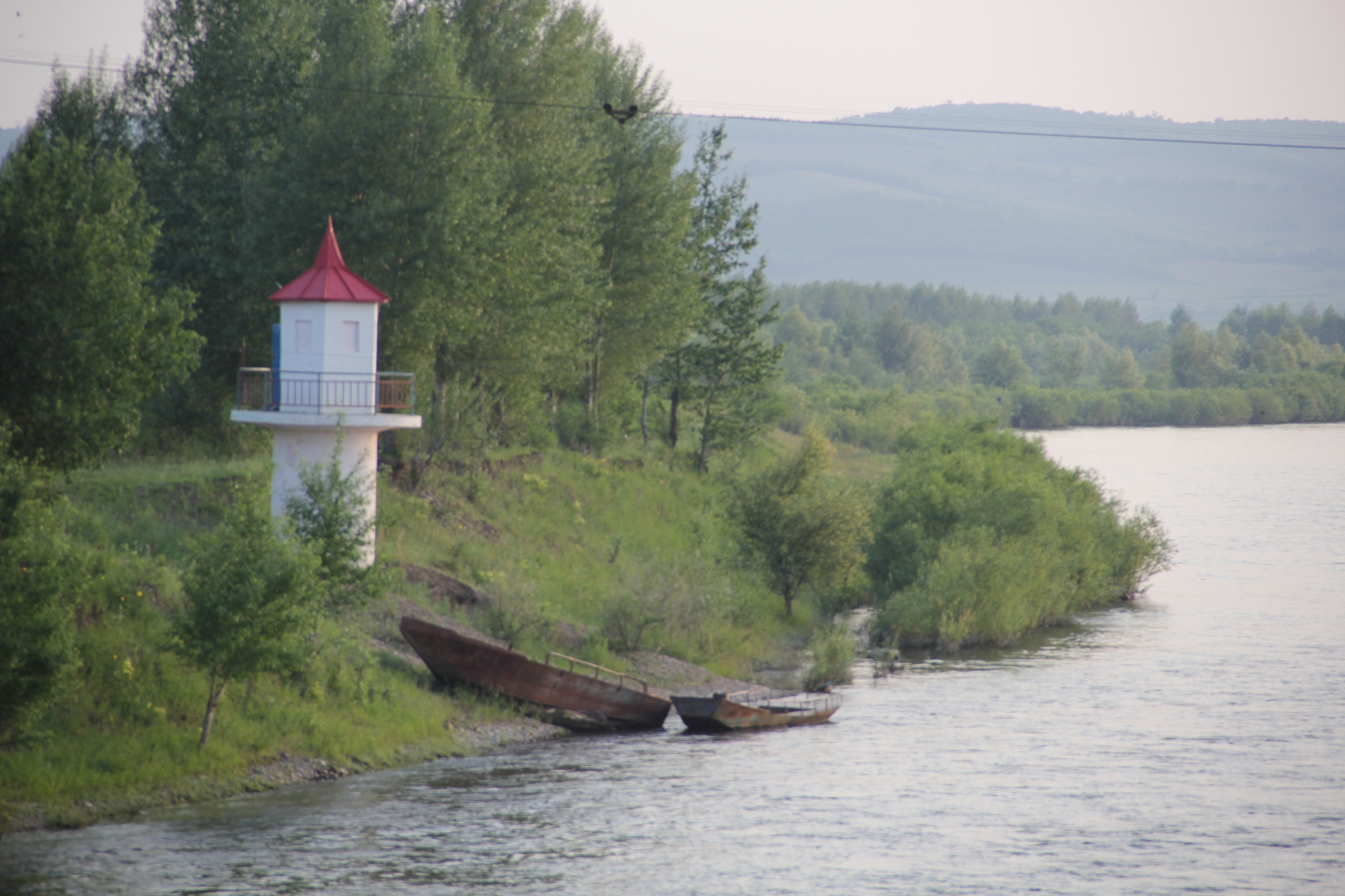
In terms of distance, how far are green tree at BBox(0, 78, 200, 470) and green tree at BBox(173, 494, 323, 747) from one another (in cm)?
340

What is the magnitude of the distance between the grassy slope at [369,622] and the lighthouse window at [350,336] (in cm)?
417

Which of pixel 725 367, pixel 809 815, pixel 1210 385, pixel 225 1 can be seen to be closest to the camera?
pixel 809 815

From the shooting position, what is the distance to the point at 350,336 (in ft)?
98.9

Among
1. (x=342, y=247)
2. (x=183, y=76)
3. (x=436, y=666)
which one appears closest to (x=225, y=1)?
(x=183, y=76)

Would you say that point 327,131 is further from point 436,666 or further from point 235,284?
point 436,666

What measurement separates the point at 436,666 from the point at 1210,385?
15604 cm

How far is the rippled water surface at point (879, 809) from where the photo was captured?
2139 cm

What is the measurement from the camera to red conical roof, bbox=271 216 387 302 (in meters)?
29.7

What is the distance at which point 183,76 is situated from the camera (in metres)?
45.1

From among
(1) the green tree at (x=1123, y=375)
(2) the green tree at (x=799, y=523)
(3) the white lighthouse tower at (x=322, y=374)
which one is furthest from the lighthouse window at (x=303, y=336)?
(1) the green tree at (x=1123, y=375)

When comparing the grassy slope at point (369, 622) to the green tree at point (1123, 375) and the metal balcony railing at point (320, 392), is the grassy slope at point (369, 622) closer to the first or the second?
the metal balcony railing at point (320, 392)

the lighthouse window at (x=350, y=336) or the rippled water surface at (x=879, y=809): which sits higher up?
the lighthouse window at (x=350, y=336)

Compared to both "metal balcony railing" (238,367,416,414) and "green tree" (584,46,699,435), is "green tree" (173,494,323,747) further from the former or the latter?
"green tree" (584,46,699,435)

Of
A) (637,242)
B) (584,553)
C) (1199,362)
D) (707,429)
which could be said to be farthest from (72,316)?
(1199,362)
